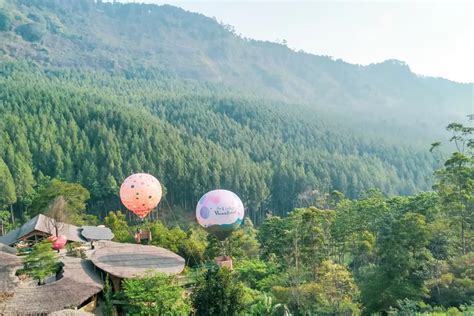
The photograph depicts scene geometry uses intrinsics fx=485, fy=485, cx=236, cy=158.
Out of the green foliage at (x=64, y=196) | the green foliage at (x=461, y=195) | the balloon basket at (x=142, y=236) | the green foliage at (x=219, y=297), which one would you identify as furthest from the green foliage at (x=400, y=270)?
the green foliage at (x=64, y=196)

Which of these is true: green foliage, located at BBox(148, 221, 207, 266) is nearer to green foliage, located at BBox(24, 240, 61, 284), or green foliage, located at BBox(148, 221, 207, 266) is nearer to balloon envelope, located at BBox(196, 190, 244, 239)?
balloon envelope, located at BBox(196, 190, 244, 239)

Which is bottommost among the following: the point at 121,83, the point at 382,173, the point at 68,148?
the point at 382,173

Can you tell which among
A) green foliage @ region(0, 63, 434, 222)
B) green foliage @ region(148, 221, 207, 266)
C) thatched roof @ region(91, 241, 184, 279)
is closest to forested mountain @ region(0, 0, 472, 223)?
green foliage @ region(0, 63, 434, 222)

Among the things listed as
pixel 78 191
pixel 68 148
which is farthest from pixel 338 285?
pixel 68 148

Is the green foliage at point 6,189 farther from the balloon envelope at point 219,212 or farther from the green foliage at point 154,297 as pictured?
the green foliage at point 154,297

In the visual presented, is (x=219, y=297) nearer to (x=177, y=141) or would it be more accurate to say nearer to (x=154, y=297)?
(x=154, y=297)

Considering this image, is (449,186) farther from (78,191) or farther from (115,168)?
(115,168)

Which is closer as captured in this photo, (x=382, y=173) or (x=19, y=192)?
(x=19, y=192)
